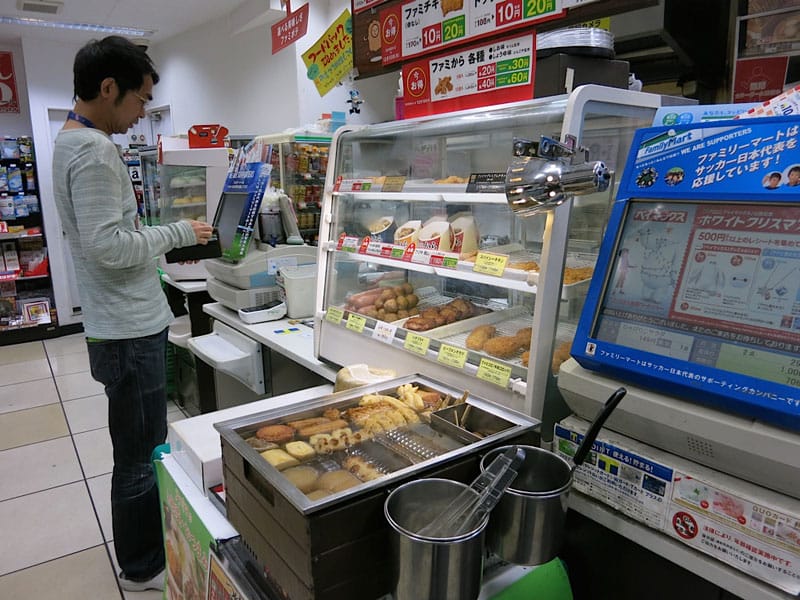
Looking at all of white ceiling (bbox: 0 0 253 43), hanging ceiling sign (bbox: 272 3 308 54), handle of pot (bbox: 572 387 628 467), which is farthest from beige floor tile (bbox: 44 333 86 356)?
handle of pot (bbox: 572 387 628 467)

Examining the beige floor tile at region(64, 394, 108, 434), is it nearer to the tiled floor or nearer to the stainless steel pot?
the tiled floor

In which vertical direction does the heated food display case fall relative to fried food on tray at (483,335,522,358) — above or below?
below

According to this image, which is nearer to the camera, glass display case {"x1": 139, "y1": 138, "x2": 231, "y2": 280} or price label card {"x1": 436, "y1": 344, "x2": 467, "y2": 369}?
price label card {"x1": 436, "y1": 344, "x2": 467, "y2": 369}

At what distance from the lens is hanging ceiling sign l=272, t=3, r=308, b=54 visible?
11.3 ft

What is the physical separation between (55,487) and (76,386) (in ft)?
5.88

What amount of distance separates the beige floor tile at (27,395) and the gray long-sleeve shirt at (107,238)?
3.00m

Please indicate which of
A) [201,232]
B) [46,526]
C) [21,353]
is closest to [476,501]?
[201,232]

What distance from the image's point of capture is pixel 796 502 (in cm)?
93

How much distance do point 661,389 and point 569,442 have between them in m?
0.25

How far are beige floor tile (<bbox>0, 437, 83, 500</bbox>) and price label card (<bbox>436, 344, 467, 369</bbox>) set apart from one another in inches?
110

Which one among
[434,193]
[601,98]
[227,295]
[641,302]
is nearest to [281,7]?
[227,295]

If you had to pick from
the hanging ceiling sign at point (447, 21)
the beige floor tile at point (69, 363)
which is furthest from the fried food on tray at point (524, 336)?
the beige floor tile at point (69, 363)

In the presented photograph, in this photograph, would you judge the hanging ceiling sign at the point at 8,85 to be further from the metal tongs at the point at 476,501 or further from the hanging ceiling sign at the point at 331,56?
the metal tongs at the point at 476,501

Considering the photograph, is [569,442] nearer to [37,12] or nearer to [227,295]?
[227,295]
